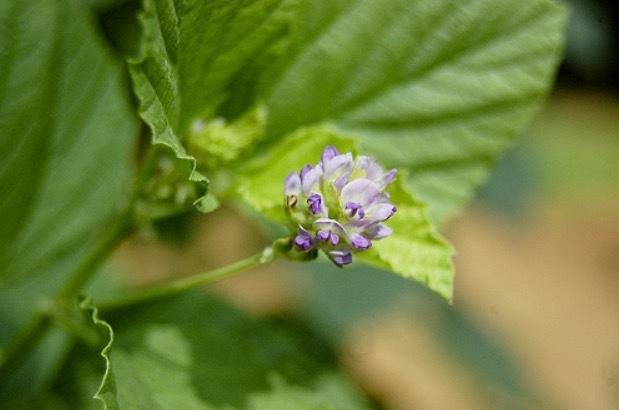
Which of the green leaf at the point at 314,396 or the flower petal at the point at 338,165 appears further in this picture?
the green leaf at the point at 314,396

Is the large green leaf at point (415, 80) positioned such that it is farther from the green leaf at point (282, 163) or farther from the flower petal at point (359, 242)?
the flower petal at point (359, 242)

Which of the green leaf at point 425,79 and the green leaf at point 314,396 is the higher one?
the green leaf at point 425,79

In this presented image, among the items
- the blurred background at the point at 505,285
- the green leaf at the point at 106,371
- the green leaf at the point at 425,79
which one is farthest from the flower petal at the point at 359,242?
the blurred background at the point at 505,285

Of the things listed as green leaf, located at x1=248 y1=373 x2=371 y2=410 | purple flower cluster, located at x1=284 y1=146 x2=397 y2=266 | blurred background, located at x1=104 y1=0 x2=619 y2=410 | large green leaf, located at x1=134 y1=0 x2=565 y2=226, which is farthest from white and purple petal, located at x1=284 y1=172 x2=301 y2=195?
blurred background, located at x1=104 y1=0 x2=619 y2=410

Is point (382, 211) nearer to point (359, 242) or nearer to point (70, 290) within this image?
point (359, 242)

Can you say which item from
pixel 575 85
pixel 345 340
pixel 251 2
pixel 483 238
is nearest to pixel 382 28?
pixel 251 2

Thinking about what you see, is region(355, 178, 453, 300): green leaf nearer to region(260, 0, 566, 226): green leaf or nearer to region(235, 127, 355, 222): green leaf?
region(235, 127, 355, 222): green leaf

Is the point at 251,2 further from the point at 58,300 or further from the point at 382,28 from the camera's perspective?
the point at 58,300
